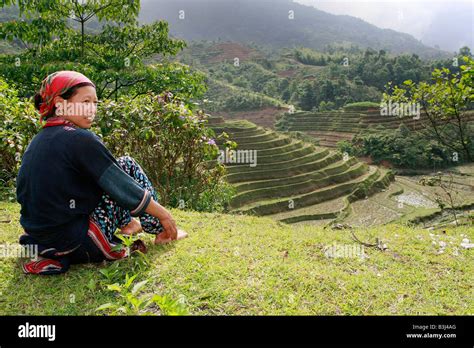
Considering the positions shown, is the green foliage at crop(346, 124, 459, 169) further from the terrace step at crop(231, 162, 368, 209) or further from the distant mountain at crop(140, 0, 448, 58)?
the distant mountain at crop(140, 0, 448, 58)

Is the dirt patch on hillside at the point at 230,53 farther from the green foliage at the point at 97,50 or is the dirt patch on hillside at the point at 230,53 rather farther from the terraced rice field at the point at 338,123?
the green foliage at the point at 97,50

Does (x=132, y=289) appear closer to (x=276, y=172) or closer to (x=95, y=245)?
(x=95, y=245)

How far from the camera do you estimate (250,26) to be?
164 m

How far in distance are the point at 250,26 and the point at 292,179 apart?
514 feet

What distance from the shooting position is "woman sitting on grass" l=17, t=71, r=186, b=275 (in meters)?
1.68

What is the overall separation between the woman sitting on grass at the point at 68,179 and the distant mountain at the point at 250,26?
151 m

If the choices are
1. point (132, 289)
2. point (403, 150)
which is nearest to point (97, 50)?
point (132, 289)

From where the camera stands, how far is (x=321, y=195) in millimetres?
22797

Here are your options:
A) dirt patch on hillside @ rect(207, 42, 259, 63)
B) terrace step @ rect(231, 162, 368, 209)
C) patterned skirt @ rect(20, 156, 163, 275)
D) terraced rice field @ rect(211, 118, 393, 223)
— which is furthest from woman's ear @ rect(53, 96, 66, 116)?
dirt patch on hillside @ rect(207, 42, 259, 63)

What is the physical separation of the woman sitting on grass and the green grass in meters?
0.25

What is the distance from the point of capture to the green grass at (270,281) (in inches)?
67.6
